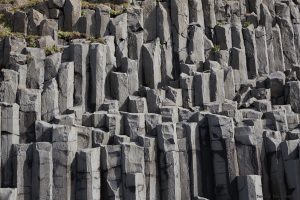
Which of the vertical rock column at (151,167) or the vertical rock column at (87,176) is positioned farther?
the vertical rock column at (151,167)

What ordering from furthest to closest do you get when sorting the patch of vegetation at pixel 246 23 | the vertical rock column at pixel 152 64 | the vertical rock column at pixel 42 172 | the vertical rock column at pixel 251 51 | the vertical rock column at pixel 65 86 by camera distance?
the patch of vegetation at pixel 246 23 → the vertical rock column at pixel 251 51 → the vertical rock column at pixel 152 64 → the vertical rock column at pixel 65 86 → the vertical rock column at pixel 42 172

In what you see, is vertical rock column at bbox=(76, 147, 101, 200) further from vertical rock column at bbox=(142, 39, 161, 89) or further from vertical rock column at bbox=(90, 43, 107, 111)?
vertical rock column at bbox=(142, 39, 161, 89)

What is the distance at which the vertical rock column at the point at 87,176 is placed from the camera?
19453mm

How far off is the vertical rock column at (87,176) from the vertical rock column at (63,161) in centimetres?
19

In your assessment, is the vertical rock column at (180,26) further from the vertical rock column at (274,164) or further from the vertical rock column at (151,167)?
the vertical rock column at (151,167)

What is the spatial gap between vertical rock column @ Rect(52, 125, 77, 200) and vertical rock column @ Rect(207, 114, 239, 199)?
3.88m

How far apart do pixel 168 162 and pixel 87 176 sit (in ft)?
7.40

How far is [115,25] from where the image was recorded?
24875 millimetres

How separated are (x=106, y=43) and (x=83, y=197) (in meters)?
6.27

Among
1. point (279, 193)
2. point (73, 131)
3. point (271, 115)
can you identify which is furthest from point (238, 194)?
point (73, 131)

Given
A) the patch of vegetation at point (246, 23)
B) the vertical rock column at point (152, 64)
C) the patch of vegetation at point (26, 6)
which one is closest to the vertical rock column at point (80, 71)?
the vertical rock column at point (152, 64)

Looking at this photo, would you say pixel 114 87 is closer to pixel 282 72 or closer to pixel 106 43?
pixel 106 43

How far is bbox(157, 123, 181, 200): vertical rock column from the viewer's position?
20.1 metres

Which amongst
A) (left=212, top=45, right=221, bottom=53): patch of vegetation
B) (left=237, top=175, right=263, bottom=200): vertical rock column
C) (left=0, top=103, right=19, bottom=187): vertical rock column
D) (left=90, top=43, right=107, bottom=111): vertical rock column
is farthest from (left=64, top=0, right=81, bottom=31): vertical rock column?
(left=237, top=175, right=263, bottom=200): vertical rock column
